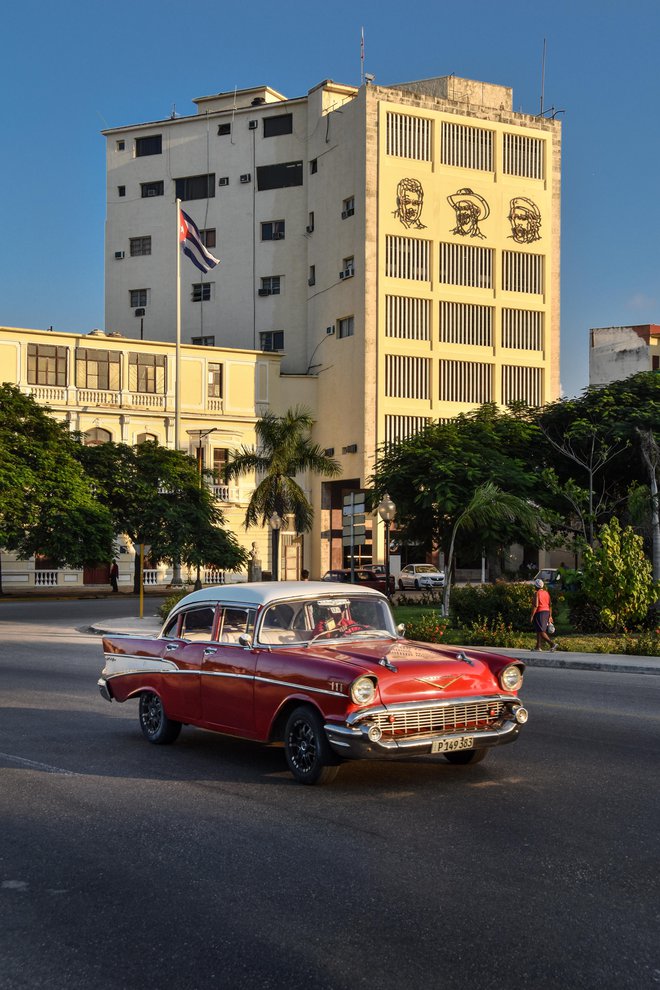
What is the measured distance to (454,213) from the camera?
229ft

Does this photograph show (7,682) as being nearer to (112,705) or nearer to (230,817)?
(112,705)

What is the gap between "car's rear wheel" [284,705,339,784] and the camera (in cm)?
855

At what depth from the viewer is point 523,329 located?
7206 centimetres

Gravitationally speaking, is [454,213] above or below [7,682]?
above

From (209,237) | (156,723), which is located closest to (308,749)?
(156,723)

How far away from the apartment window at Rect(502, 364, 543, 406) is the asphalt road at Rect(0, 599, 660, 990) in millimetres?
61253

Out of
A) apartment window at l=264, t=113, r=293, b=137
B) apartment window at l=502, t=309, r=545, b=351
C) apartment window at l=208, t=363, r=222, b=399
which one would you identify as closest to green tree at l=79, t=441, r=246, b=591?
apartment window at l=208, t=363, r=222, b=399

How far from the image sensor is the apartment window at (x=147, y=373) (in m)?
66.9

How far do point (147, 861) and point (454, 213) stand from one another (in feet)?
220

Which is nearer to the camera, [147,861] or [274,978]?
[274,978]

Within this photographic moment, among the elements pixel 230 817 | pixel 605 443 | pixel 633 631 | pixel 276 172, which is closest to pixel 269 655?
pixel 230 817

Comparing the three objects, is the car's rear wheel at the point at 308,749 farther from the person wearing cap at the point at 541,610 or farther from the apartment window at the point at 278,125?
the apartment window at the point at 278,125

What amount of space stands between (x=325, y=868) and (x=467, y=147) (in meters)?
69.1

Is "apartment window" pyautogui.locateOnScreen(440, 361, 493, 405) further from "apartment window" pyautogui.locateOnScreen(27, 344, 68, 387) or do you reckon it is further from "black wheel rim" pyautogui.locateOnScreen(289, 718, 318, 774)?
"black wheel rim" pyautogui.locateOnScreen(289, 718, 318, 774)
